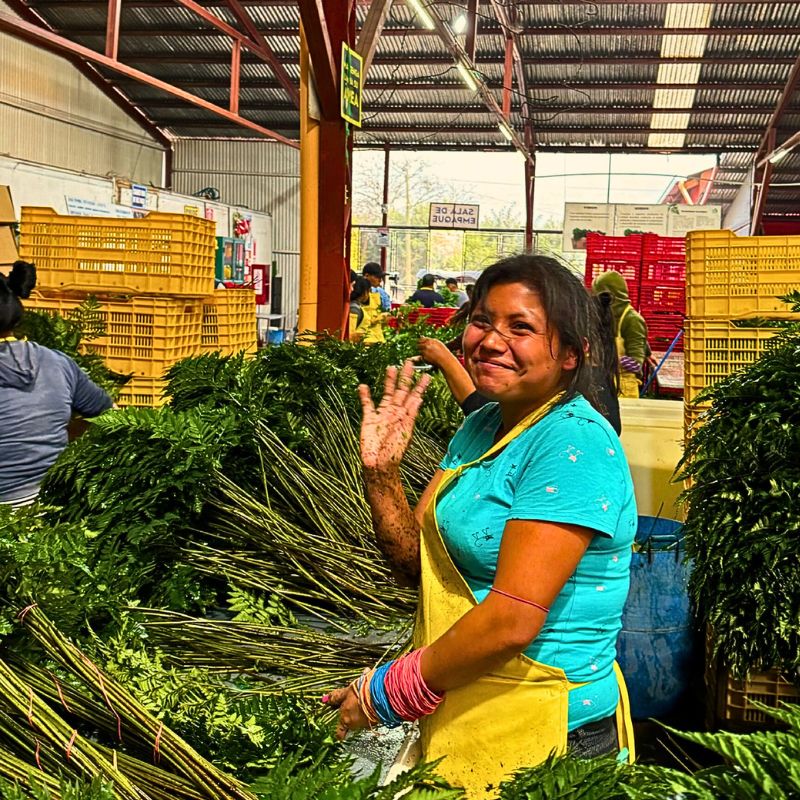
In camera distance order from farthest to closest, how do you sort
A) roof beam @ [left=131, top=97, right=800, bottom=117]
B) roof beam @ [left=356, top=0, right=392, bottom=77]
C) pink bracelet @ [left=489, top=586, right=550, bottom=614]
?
roof beam @ [left=131, top=97, right=800, bottom=117]
roof beam @ [left=356, top=0, right=392, bottom=77]
pink bracelet @ [left=489, top=586, right=550, bottom=614]

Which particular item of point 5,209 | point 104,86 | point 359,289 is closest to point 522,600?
point 5,209

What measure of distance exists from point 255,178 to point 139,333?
54.9ft

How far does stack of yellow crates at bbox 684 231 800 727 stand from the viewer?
11.2 ft

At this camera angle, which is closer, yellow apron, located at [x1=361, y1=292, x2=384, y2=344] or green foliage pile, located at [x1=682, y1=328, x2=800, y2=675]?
green foliage pile, located at [x1=682, y1=328, x2=800, y2=675]

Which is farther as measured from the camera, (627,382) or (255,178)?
(255,178)

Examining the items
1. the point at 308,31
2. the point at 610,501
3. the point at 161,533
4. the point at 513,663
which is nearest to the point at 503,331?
the point at 610,501

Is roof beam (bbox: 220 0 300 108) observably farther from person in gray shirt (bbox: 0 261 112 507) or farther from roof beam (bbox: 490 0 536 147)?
person in gray shirt (bbox: 0 261 112 507)

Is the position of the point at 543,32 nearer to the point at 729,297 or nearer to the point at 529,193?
the point at 529,193

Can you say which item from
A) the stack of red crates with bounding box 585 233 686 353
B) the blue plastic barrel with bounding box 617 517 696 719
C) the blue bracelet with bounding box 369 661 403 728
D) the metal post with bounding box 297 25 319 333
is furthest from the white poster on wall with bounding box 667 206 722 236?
the blue bracelet with bounding box 369 661 403 728

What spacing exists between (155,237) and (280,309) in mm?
14761

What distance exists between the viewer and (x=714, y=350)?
137 inches

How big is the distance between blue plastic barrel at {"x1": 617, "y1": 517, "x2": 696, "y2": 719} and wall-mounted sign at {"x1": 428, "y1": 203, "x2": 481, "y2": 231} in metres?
16.7

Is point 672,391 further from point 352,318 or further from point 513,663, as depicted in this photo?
point 513,663

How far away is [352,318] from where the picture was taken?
7324 mm
